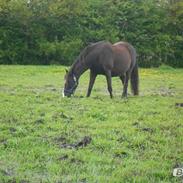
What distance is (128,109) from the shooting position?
12.3 metres

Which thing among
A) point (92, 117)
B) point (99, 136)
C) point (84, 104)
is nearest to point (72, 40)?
point (84, 104)

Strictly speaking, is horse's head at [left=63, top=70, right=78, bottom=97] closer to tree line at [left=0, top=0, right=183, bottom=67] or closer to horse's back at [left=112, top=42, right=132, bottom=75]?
horse's back at [left=112, top=42, right=132, bottom=75]

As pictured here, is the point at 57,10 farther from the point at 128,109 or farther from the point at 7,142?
the point at 7,142

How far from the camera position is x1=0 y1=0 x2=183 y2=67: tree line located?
1480 inches

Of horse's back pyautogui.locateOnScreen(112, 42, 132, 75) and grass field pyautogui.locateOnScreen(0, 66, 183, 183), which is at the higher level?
horse's back pyautogui.locateOnScreen(112, 42, 132, 75)

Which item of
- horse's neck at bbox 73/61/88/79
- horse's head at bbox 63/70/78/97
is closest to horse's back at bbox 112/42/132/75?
horse's neck at bbox 73/61/88/79

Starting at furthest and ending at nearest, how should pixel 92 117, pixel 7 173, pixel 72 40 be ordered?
pixel 72 40
pixel 92 117
pixel 7 173

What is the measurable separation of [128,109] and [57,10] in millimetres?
27254

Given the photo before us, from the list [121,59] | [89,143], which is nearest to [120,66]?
[121,59]

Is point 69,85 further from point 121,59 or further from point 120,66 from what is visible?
point 121,59

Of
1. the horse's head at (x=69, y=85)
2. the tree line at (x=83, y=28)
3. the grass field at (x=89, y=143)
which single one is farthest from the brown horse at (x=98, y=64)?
the tree line at (x=83, y=28)

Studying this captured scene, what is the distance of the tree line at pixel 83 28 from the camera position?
37594 millimetres

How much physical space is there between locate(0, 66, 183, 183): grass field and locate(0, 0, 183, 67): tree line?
25.3 metres

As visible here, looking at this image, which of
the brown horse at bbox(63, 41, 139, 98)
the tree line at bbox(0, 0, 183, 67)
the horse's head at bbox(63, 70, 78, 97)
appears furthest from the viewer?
the tree line at bbox(0, 0, 183, 67)
